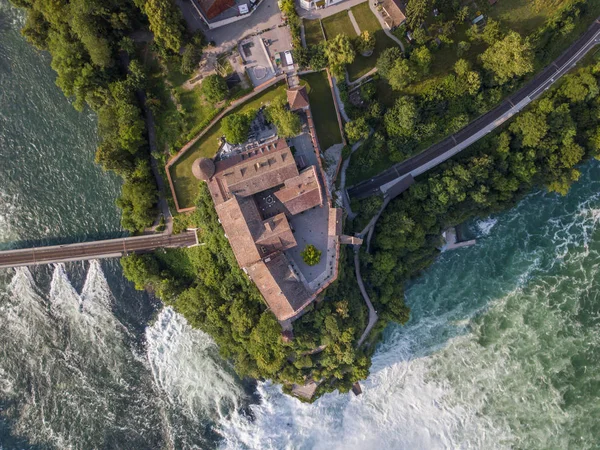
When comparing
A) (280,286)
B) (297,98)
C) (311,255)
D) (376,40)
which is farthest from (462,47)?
(280,286)

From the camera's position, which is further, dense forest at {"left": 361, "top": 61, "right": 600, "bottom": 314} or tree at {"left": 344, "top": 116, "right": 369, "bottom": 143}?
dense forest at {"left": 361, "top": 61, "right": 600, "bottom": 314}

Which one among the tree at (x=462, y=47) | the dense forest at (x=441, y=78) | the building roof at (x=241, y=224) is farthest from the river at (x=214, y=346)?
the tree at (x=462, y=47)

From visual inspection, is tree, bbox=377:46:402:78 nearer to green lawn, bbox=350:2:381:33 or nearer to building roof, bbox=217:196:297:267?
green lawn, bbox=350:2:381:33

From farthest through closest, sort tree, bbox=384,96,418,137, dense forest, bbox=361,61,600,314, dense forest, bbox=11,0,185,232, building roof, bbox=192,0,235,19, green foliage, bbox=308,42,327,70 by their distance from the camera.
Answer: dense forest, bbox=361,61,600,314 → green foliage, bbox=308,42,327,70 → tree, bbox=384,96,418,137 → building roof, bbox=192,0,235,19 → dense forest, bbox=11,0,185,232

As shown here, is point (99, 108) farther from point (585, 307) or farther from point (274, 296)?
point (585, 307)

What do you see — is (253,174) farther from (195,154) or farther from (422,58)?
(422,58)

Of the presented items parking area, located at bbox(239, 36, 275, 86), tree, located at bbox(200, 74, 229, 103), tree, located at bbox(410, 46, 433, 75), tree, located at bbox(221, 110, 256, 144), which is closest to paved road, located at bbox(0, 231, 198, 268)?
tree, located at bbox(221, 110, 256, 144)
